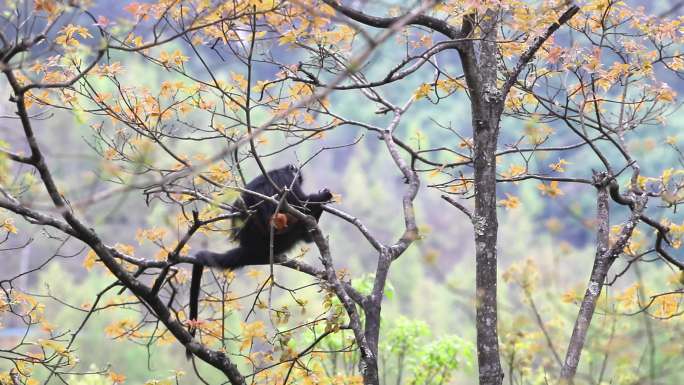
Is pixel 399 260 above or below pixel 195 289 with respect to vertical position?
above

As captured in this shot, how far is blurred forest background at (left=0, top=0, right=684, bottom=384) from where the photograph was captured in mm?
6602

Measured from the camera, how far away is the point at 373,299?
12.6ft

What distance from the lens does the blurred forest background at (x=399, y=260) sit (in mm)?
6602

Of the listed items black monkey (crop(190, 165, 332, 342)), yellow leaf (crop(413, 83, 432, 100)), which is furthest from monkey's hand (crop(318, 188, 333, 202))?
yellow leaf (crop(413, 83, 432, 100))

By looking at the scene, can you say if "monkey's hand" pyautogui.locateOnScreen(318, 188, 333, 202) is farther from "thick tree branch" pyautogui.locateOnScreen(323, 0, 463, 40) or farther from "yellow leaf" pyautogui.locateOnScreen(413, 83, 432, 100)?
"thick tree branch" pyautogui.locateOnScreen(323, 0, 463, 40)

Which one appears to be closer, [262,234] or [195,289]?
[195,289]

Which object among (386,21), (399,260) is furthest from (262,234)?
(399,260)

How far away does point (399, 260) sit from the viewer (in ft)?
112

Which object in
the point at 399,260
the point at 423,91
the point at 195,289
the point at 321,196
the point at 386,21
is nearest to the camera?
the point at 386,21

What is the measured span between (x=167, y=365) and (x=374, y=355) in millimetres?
20403

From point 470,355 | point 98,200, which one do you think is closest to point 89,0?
point 98,200

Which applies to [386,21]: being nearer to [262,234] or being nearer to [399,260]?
[262,234]

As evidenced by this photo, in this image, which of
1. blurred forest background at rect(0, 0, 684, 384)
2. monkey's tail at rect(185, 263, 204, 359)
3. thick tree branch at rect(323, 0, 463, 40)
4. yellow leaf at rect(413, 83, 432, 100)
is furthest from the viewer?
blurred forest background at rect(0, 0, 684, 384)

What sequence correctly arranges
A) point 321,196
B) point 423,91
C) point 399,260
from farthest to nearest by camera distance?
point 399,260, point 321,196, point 423,91
